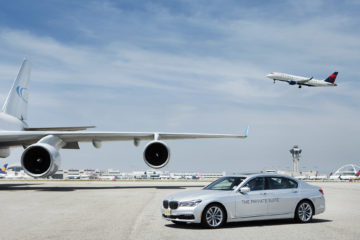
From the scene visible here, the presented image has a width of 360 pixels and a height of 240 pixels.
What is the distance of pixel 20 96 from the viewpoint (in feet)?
104

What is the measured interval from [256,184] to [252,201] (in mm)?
585

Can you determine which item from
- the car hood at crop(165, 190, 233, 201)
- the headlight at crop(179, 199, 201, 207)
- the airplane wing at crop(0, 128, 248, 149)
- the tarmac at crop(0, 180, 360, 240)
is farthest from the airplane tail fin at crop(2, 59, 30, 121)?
the headlight at crop(179, 199, 201, 207)

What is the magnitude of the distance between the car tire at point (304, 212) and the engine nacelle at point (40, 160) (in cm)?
1446

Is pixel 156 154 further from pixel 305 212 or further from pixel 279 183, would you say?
pixel 305 212

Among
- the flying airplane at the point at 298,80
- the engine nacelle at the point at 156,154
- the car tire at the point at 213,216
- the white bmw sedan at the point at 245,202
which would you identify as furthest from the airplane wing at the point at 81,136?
the flying airplane at the point at 298,80

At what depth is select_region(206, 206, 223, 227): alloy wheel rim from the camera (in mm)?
10070

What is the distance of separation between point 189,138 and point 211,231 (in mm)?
17503

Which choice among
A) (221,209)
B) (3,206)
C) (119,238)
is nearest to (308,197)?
(221,209)

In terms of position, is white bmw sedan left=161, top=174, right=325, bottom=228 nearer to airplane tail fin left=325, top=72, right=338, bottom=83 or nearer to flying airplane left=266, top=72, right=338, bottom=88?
flying airplane left=266, top=72, right=338, bottom=88

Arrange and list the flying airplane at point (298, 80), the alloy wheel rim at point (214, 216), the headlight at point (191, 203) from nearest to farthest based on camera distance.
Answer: the headlight at point (191, 203) → the alloy wheel rim at point (214, 216) → the flying airplane at point (298, 80)

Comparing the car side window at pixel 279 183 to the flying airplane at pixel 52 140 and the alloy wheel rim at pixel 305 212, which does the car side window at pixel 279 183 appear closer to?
the alloy wheel rim at pixel 305 212

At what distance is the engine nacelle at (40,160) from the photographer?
873 inches

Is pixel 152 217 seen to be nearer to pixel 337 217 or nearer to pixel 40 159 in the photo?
pixel 337 217

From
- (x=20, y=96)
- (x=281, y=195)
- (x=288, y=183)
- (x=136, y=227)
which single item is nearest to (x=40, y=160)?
(x=20, y=96)
